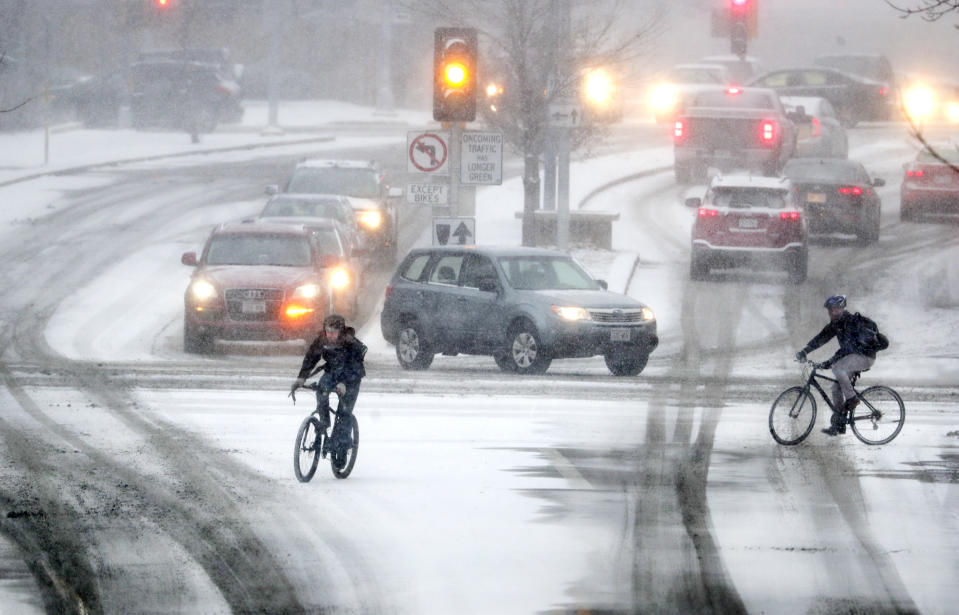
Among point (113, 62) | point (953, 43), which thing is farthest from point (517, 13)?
point (953, 43)

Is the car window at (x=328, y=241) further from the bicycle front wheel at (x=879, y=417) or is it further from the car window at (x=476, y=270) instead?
the bicycle front wheel at (x=879, y=417)

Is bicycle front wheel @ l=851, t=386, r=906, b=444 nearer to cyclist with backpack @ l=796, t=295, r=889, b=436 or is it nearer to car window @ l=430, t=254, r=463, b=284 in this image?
cyclist with backpack @ l=796, t=295, r=889, b=436

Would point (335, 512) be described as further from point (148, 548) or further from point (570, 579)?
point (570, 579)

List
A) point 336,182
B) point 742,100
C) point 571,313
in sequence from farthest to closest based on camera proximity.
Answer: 1. point 742,100
2. point 336,182
3. point 571,313

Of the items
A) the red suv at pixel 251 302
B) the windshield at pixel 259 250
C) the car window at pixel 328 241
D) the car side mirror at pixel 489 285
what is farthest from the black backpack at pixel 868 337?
the car window at pixel 328 241

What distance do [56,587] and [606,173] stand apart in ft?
113

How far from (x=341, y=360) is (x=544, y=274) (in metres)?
8.89

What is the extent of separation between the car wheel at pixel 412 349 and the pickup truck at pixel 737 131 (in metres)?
16.0

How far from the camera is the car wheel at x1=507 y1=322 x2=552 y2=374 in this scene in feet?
66.9

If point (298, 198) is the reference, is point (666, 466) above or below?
below

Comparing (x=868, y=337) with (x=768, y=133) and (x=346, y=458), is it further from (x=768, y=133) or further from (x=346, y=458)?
(x=768, y=133)

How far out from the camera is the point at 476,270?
21.4 metres

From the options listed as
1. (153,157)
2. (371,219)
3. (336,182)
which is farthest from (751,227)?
(153,157)

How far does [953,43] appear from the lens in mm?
74875
